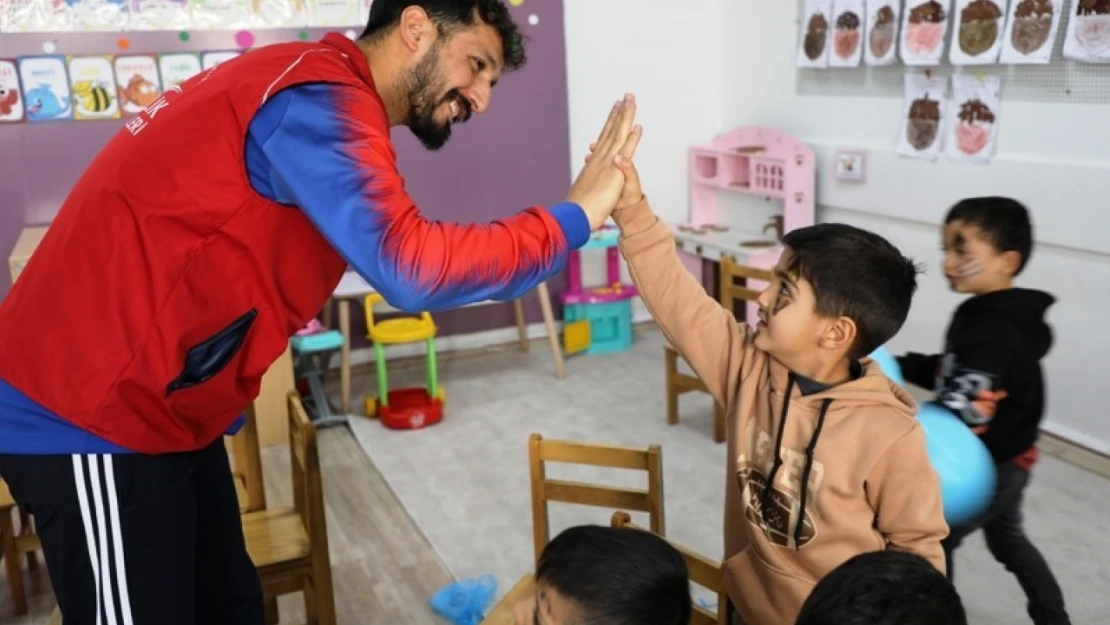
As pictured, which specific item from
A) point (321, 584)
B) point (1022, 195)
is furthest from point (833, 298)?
point (1022, 195)

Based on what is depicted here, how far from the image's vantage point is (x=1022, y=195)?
3496mm

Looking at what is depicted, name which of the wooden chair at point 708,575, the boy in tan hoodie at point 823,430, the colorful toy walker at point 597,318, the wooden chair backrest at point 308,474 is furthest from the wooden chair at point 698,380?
the boy in tan hoodie at point 823,430

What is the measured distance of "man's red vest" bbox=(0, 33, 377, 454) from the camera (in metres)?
1.22

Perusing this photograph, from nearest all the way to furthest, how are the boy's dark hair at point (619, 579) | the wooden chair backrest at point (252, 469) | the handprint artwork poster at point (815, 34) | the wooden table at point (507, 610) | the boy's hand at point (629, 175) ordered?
the boy's dark hair at point (619, 579), the boy's hand at point (629, 175), the wooden table at point (507, 610), the wooden chair backrest at point (252, 469), the handprint artwork poster at point (815, 34)

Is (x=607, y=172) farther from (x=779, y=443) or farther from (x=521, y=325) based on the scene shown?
(x=521, y=325)

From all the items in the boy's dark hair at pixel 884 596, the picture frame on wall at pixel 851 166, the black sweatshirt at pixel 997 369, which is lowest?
the black sweatshirt at pixel 997 369

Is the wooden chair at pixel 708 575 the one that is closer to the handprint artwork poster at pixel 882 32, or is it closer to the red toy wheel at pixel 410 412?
the red toy wheel at pixel 410 412

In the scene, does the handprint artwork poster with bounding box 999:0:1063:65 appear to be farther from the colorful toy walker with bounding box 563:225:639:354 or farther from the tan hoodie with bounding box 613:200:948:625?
the tan hoodie with bounding box 613:200:948:625

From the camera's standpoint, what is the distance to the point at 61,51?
13.2ft

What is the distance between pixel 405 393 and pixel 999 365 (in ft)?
9.02

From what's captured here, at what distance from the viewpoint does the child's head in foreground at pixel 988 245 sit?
200cm

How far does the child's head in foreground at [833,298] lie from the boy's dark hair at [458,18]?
50cm

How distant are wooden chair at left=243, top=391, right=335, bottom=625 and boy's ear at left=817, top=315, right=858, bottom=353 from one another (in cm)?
111

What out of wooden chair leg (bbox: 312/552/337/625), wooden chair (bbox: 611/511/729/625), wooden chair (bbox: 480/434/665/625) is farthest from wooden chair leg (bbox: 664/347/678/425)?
wooden chair (bbox: 611/511/729/625)
